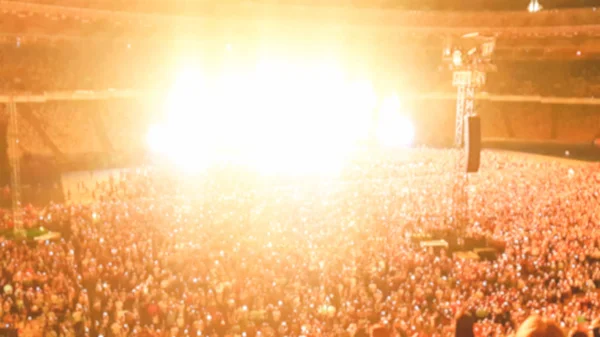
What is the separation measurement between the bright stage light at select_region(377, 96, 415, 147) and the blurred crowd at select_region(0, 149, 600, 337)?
13.9m

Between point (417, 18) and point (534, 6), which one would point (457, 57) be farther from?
point (534, 6)

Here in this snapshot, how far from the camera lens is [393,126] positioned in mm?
32281

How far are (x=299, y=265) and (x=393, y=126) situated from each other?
22.2m

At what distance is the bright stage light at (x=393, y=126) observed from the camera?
1227 inches

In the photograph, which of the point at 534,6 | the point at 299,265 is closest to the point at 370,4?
the point at 534,6

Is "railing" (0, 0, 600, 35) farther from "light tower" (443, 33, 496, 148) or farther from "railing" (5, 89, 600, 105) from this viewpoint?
"light tower" (443, 33, 496, 148)

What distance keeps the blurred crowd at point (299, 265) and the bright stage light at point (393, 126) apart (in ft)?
45.5

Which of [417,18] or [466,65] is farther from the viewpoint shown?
[417,18]

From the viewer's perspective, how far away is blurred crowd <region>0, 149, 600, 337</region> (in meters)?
9.33

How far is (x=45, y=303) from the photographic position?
9.63 metres

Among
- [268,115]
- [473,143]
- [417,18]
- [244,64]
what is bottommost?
[473,143]

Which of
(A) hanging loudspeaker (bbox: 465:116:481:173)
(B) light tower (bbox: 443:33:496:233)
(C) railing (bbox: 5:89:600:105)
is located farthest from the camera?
(C) railing (bbox: 5:89:600:105)

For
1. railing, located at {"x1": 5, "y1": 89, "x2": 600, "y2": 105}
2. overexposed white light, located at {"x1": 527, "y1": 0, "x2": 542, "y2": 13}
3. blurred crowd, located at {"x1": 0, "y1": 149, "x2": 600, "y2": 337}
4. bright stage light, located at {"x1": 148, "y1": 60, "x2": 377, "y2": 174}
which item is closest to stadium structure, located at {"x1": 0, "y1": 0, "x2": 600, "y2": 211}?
railing, located at {"x1": 5, "y1": 89, "x2": 600, "y2": 105}

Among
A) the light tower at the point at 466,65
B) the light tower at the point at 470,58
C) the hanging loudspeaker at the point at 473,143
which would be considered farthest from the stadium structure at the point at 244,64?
the hanging loudspeaker at the point at 473,143
